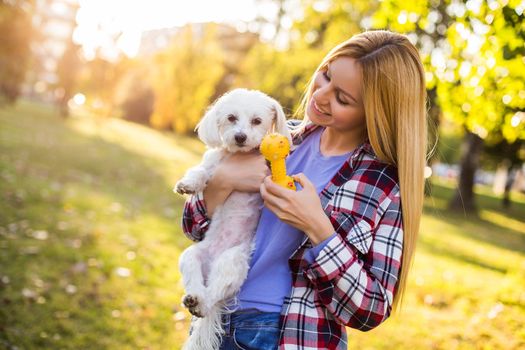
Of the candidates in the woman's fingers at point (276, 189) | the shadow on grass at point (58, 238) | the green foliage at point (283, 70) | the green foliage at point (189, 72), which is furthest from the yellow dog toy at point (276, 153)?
the green foliage at point (189, 72)

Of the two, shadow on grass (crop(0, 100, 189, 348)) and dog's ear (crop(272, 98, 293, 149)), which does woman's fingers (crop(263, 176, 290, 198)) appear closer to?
dog's ear (crop(272, 98, 293, 149))

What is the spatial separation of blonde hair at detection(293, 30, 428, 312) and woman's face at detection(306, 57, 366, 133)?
1.4 inches

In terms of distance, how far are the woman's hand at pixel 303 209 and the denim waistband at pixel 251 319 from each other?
0.35 meters

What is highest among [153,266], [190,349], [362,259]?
[362,259]

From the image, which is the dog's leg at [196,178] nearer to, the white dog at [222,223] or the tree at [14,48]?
the white dog at [222,223]

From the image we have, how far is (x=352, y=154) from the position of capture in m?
1.99

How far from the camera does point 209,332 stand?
2.14 meters

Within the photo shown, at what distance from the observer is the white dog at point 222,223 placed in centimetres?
220

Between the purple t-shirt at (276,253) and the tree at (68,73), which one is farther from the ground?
the purple t-shirt at (276,253)

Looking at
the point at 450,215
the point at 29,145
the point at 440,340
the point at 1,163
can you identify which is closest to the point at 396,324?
the point at 440,340

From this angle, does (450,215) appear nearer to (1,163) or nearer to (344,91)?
(1,163)

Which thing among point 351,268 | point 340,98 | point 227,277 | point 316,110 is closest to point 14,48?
point 227,277

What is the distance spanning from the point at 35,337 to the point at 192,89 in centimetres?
2166

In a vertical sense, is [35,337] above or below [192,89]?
above
